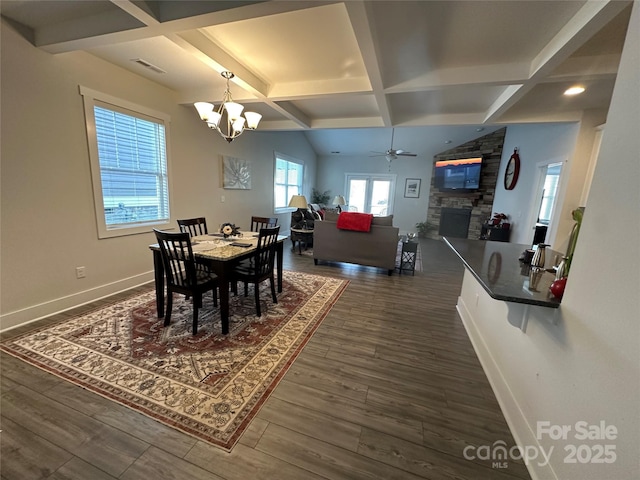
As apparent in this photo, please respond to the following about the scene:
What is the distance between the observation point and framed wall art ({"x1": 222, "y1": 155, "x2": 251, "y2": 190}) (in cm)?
462

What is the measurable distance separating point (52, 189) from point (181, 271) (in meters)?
1.56

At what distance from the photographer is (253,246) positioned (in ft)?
8.49

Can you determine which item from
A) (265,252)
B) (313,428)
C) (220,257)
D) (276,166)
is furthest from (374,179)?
(313,428)

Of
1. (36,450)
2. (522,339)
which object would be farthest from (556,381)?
→ (36,450)

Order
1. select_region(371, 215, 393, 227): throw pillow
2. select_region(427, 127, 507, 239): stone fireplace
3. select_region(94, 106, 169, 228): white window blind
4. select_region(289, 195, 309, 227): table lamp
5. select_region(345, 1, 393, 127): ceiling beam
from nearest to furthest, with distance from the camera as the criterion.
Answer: select_region(345, 1, 393, 127): ceiling beam < select_region(94, 106, 169, 228): white window blind < select_region(371, 215, 393, 227): throw pillow < select_region(289, 195, 309, 227): table lamp < select_region(427, 127, 507, 239): stone fireplace

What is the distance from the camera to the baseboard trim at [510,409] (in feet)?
4.09

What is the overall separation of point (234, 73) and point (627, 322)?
3364mm

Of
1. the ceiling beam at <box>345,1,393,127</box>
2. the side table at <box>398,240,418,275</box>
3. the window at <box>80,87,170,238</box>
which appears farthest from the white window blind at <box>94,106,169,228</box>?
the side table at <box>398,240,418,275</box>

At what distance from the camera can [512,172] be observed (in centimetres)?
566

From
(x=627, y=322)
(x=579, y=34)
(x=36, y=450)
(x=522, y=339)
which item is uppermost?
(x=579, y=34)

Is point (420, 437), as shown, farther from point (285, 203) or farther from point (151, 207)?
point (285, 203)

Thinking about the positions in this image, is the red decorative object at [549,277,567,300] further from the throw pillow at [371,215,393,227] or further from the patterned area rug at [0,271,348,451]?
the throw pillow at [371,215,393,227]

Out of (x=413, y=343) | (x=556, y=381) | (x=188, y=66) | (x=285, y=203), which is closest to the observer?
(x=556, y=381)

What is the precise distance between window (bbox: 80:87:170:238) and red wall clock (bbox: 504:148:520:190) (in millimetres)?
6601
